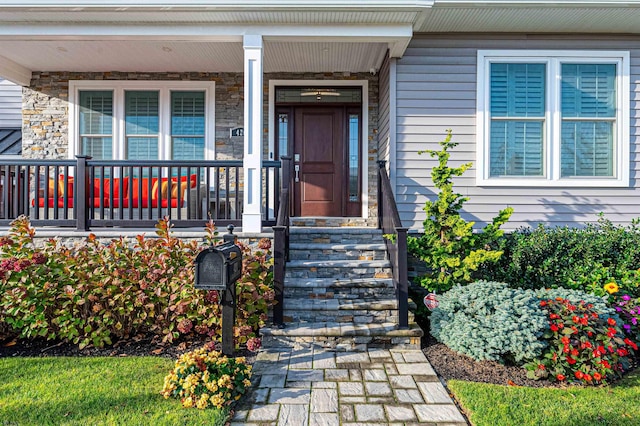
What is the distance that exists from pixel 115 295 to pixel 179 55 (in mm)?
3435

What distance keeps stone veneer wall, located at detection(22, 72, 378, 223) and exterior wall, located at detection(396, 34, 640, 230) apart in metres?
1.07

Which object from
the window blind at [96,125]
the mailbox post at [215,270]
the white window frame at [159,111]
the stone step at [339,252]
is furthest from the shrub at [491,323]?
the window blind at [96,125]

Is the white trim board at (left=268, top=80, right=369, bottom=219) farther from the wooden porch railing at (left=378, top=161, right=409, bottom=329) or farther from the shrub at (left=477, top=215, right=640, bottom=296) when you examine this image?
the shrub at (left=477, top=215, right=640, bottom=296)

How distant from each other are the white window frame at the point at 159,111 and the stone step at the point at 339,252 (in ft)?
8.10

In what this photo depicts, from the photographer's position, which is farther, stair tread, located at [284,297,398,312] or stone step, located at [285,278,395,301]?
stone step, located at [285,278,395,301]

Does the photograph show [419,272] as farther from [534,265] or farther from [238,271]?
[238,271]

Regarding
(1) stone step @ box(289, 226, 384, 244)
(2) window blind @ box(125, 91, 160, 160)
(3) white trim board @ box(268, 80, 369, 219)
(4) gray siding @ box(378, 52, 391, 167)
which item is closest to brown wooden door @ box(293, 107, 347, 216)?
(3) white trim board @ box(268, 80, 369, 219)

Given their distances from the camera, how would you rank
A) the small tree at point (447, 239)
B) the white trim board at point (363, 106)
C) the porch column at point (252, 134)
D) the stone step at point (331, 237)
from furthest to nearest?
the white trim board at point (363, 106)
the stone step at point (331, 237)
the porch column at point (252, 134)
the small tree at point (447, 239)

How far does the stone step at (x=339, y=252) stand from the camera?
4438mm

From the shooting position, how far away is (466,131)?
198 inches

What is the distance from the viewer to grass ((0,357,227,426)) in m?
2.29

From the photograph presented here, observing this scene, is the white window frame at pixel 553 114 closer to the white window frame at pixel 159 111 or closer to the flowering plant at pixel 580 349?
the flowering plant at pixel 580 349

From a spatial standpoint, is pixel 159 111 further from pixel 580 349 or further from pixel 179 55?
pixel 580 349

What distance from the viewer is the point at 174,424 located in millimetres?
2236
